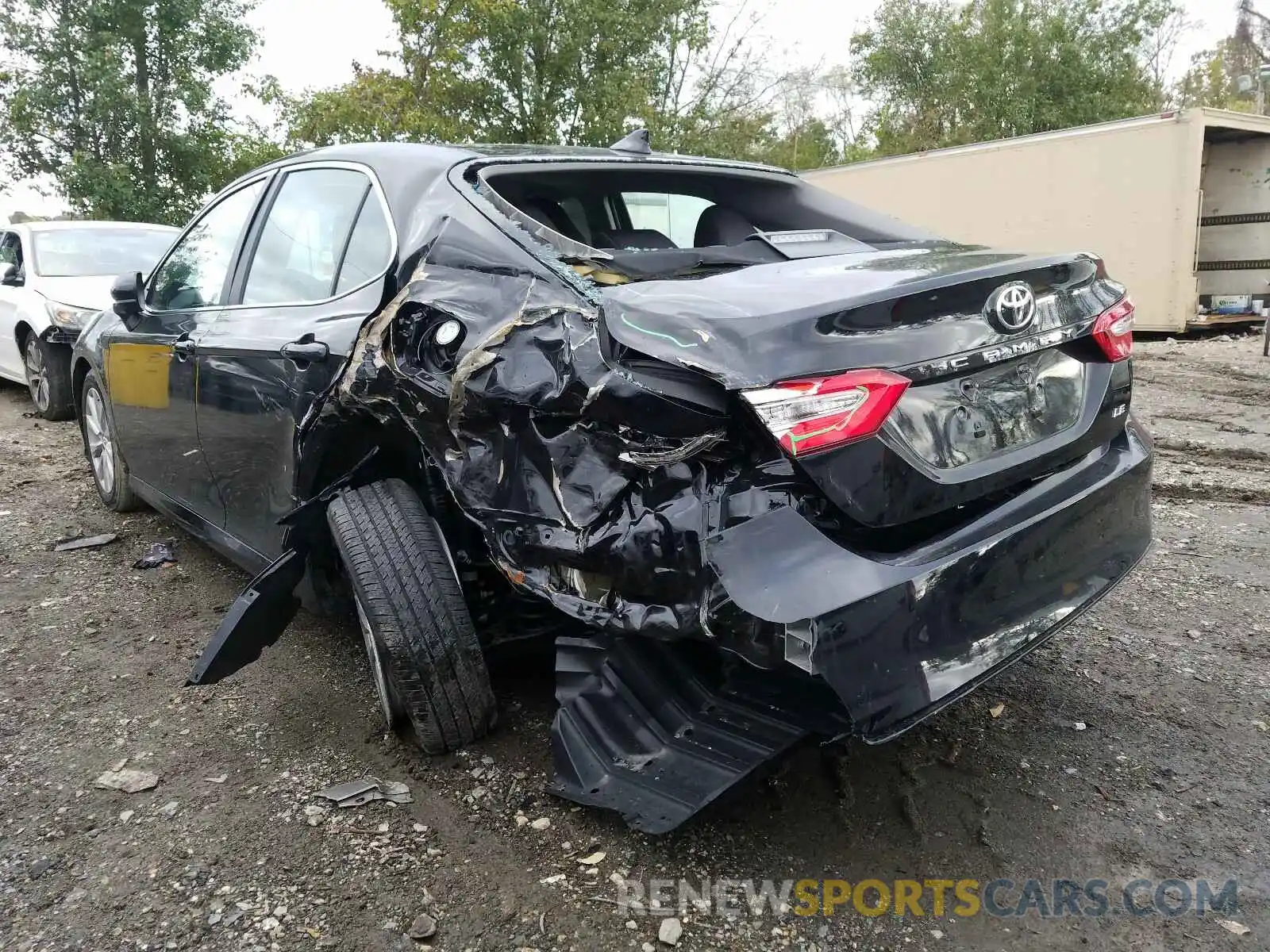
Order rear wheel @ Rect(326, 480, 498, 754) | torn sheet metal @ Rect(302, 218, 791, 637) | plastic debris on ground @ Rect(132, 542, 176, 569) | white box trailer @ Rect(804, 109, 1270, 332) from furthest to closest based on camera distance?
white box trailer @ Rect(804, 109, 1270, 332) → plastic debris on ground @ Rect(132, 542, 176, 569) → rear wheel @ Rect(326, 480, 498, 754) → torn sheet metal @ Rect(302, 218, 791, 637)

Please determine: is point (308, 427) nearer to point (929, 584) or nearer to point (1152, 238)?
point (929, 584)

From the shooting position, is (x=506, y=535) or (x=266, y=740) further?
(x=266, y=740)

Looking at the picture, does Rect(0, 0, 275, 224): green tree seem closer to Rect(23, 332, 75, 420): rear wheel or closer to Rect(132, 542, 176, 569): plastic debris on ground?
Rect(23, 332, 75, 420): rear wheel

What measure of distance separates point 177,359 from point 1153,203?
11.6 meters

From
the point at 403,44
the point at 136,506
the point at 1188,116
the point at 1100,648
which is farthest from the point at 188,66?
the point at 1100,648

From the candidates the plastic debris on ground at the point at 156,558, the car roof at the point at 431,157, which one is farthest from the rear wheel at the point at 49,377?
the car roof at the point at 431,157

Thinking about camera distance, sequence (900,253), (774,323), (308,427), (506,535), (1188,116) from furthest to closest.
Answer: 1. (1188,116)
2. (308,427)
3. (900,253)
4. (506,535)
5. (774,323)

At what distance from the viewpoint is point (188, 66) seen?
15.9 meters

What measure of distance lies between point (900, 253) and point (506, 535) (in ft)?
3.98

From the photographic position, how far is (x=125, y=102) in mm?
15133

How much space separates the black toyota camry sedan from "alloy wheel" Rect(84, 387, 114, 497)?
2.13 m

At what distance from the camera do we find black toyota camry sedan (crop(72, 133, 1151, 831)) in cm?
174

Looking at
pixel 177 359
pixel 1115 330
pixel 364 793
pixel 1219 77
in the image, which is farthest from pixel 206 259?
pixel 1219 77

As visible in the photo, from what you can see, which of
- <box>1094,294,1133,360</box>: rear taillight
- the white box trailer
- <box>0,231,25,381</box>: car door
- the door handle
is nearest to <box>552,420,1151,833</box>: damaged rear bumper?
<box>1094,294,1133,360</box>: rear taillight
